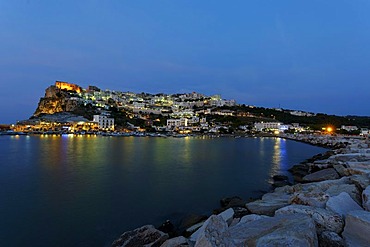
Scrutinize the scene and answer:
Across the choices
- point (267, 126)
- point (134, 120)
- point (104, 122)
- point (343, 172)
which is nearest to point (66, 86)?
point (104, 122)

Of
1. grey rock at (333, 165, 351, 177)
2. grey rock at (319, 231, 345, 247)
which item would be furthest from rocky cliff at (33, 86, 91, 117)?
grey rock at (319, 231, 345, 247)

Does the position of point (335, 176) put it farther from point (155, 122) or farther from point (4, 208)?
point (155, 122)

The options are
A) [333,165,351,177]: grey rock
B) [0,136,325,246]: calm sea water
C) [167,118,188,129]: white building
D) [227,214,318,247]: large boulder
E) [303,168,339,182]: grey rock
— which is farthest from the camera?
[167,118,188,129]: white building

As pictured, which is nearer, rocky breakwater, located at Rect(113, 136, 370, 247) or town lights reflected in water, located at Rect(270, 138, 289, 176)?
rocky breakwater, located at Rect(113, 136, 370, 247)

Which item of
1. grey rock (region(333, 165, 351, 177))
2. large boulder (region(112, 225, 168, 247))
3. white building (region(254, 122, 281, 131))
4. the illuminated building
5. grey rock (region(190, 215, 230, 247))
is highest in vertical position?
the illuminated building

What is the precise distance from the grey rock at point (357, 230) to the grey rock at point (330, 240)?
9cm

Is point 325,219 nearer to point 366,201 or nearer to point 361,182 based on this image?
point 366,201

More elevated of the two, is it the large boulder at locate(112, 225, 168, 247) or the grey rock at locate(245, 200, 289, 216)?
the grey rock at locate(245, 200, 289, 216)

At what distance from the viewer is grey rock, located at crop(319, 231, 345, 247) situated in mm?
3182

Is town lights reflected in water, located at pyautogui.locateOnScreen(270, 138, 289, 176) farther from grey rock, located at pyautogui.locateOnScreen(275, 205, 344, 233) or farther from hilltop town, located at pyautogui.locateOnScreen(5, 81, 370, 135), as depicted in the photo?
hilltop town, located at pyautogui.locateOnScreen(5, 81, 370, 135)

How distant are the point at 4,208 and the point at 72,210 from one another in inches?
99.5

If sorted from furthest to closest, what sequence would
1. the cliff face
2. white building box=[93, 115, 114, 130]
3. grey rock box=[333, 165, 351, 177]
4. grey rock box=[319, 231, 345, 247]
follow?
the cliff face
white building box=[93, 115, 114, 130]
grey rock box=[333, 165, 351, 177]
grey rock box=[319, 231, 345, 247]

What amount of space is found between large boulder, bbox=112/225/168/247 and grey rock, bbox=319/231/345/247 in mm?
2906

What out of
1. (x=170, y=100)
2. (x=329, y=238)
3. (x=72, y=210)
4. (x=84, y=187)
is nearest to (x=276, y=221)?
(x=329, y=238)
